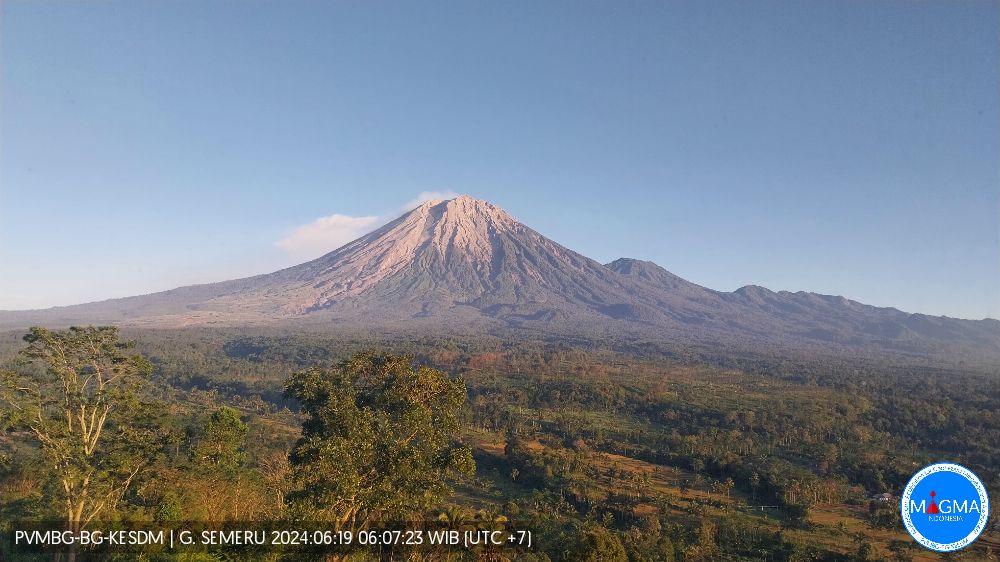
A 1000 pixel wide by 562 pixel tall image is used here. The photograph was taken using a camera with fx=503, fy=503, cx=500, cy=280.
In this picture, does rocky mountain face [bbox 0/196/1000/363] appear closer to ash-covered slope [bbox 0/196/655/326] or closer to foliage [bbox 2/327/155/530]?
ash-covered slope [bbox 0/196/655/326]

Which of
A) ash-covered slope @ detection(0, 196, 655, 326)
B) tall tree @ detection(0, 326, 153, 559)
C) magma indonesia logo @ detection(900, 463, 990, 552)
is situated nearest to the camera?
tall tree @ detection(0, 326, 153, 559)

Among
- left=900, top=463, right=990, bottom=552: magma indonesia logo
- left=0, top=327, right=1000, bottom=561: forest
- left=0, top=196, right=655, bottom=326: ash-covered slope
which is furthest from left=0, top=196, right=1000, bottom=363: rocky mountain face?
left=900, top=463, right=990, bottom=552: magma indonesia logo

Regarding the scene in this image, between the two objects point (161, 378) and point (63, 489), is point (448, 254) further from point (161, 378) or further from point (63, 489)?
point (63, 489)

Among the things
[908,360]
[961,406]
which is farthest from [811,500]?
[908,360]

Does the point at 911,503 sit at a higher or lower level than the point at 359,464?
lower

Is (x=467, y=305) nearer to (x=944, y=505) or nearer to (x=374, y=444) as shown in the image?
(x=944, y=505)

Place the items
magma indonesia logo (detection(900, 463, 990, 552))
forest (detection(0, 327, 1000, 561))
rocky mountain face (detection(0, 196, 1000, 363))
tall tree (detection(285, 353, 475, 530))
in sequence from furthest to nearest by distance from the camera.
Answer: rocky mountain face (detection(0, 196, 1000, 363)) < magma indonesia logo (detection(900, 463, 990, 552)) < forest (detection(0, 327, 1000, 561)) < tall tree (detection(285, 353, 475, 530))
